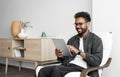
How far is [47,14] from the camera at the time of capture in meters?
4.31

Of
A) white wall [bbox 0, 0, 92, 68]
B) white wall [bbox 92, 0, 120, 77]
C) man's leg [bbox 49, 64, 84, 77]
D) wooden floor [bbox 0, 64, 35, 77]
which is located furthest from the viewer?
wooden floor [bbox 0, 64, 35, 77]

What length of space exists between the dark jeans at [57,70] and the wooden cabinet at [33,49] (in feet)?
4.27

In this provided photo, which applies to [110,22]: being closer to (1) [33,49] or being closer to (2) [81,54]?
(2) [81,54]

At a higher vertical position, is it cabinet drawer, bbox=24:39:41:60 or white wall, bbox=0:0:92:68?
white wall, bbox=0:0:92:68

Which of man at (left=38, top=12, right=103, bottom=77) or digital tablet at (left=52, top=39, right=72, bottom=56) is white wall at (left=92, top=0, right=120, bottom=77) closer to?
man at (left=38, top=12, right=103, bottom=77)

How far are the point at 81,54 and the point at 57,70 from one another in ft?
1.09

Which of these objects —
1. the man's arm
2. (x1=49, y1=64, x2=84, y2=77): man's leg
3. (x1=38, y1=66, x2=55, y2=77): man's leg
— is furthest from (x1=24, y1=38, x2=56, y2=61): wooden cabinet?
the man's arm

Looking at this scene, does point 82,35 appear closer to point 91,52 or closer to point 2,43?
point 91,52

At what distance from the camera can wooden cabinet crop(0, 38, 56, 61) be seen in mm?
3729

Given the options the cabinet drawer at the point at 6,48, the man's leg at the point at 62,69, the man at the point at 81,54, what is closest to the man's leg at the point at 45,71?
the man at the point at 81,54

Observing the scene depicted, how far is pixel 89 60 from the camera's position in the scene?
2.22 meters

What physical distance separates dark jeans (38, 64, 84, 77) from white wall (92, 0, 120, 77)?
2.53 feet

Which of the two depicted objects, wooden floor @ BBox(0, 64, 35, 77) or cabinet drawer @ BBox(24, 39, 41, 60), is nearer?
cabinet drawer @ BBox(24, 39, 41, 60)

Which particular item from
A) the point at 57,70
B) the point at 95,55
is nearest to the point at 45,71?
the point at 57,70
